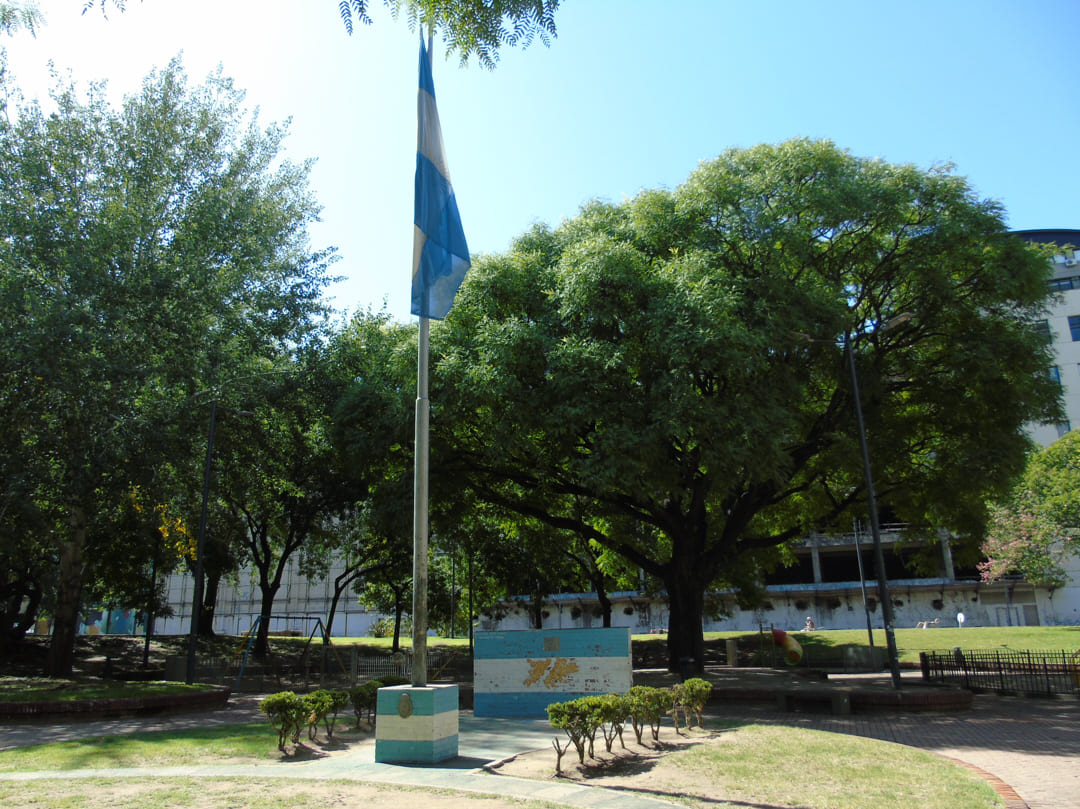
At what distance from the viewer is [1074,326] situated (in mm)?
61625

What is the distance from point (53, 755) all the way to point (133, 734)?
2.68m

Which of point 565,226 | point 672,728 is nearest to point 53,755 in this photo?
point 672,728

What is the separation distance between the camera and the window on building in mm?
61375

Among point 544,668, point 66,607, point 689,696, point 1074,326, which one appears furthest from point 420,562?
point 1074,326

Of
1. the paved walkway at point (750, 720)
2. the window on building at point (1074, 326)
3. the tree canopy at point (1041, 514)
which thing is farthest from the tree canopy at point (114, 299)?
the window on building at point (1074, 326)

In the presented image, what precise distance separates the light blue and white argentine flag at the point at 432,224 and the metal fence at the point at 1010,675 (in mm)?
17712

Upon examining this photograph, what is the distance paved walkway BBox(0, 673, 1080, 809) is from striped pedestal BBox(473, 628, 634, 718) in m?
0.64

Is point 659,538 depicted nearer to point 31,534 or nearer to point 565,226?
point 565,226

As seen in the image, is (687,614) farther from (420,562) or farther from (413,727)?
(420,562)

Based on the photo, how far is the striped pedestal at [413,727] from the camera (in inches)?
392

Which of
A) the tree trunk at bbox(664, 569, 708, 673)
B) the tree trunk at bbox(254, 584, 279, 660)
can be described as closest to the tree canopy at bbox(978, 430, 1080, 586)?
the tree trunk at bbox(664, 569, 708, 673)

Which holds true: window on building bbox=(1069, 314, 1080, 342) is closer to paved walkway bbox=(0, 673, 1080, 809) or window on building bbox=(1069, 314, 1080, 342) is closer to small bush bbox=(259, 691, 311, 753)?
paved walkway bbox=(0, 673, 1080, 809)

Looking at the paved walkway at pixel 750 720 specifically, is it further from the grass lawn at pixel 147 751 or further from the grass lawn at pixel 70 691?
the grass lawn at pixel 70 691

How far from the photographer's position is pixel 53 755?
35.5ft
